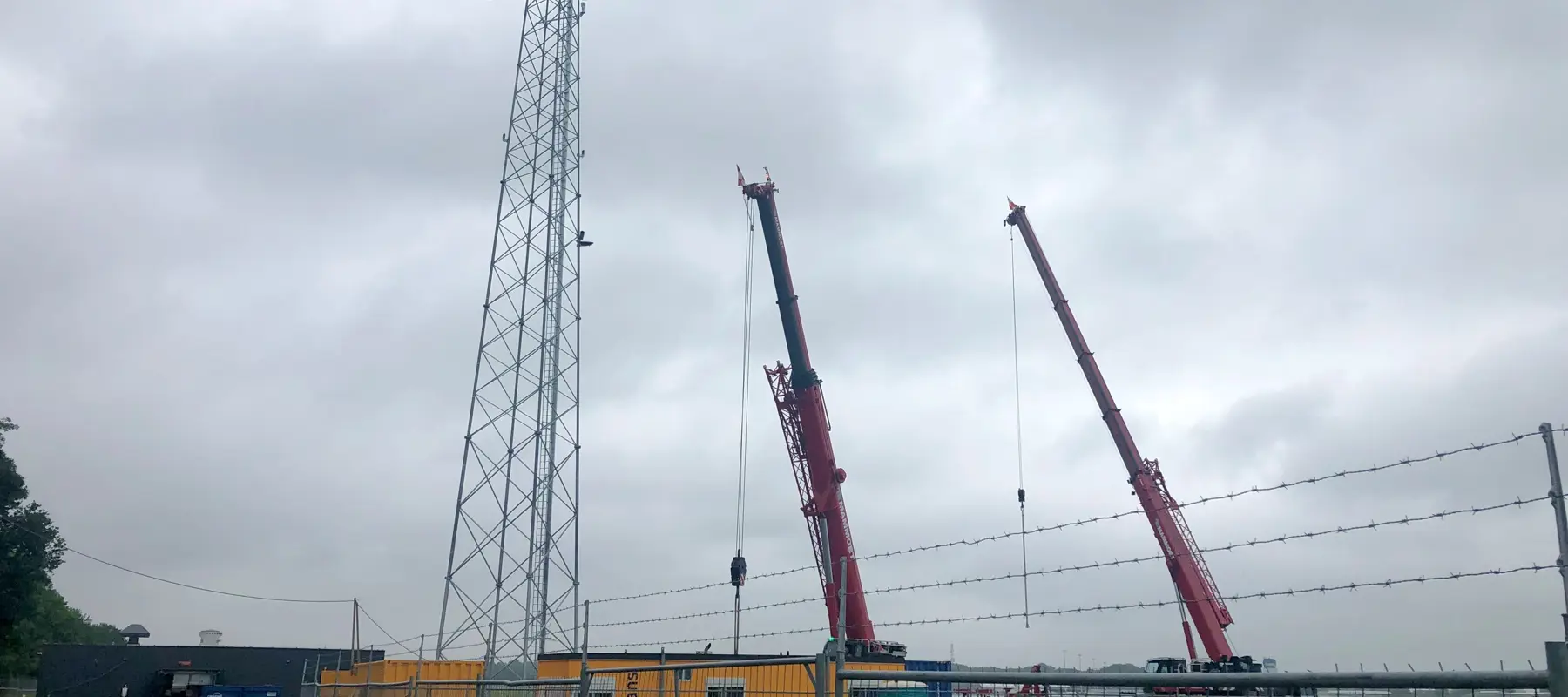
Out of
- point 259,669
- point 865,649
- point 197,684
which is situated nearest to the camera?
point 865,649

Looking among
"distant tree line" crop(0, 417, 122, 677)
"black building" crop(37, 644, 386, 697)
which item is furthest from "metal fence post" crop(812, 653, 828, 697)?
"distant tree line" crop(0, 417, 122, 677)

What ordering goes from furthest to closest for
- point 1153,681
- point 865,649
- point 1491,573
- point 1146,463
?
point 1146,463 → point 865,649 → point 1491,573 → point 1153,681

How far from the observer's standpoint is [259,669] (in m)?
48.3

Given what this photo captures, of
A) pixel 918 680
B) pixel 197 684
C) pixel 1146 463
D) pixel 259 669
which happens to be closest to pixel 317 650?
pixel 259 669

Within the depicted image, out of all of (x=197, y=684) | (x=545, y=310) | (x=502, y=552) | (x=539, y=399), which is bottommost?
(x=197, y=684)

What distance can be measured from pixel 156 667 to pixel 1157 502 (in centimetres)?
3995

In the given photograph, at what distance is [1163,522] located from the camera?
2575cm

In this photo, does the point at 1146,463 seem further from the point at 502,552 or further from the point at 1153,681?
the point at 1153,681

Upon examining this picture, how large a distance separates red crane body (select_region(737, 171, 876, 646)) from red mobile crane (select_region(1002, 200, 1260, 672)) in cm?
668

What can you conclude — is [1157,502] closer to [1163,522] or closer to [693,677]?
[1163,522]

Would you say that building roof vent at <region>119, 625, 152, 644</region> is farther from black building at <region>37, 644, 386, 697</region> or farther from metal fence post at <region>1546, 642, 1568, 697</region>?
metal fence post at <region>1546, 642, 1568, 697</region>

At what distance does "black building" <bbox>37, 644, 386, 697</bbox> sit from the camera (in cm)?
4441

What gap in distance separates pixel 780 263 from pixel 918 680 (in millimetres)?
22959

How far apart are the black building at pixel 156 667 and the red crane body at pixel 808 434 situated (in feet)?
72.9
